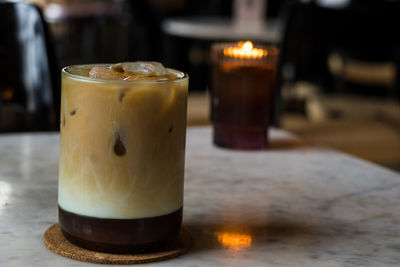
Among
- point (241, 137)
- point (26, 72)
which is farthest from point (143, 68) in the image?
point (26, 72)

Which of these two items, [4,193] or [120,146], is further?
[4,193]

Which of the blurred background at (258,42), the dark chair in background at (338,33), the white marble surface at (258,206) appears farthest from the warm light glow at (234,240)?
the dark chair in background at (338,33)

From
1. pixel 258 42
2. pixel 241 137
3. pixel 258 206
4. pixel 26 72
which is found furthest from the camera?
pixel 258 42

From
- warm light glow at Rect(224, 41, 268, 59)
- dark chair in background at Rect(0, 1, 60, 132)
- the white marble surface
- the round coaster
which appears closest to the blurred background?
dark chair in background at Rect(0, 1, 60, 132)

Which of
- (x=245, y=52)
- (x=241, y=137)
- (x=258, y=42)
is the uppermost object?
(x=245, y=52)

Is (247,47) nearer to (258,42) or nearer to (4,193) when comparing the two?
(4,193)

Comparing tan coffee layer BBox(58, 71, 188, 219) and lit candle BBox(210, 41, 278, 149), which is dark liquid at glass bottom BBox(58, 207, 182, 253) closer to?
tan coffee layer BBox(58, 71, 188, 219)

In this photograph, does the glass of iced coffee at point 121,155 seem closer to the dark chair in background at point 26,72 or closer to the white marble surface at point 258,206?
the white marble surface at point 258,206

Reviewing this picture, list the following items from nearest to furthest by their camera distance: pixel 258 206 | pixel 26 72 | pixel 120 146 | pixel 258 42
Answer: pixel 120 146, pixel 258 206, pixel 26 72, pixel 258 42
